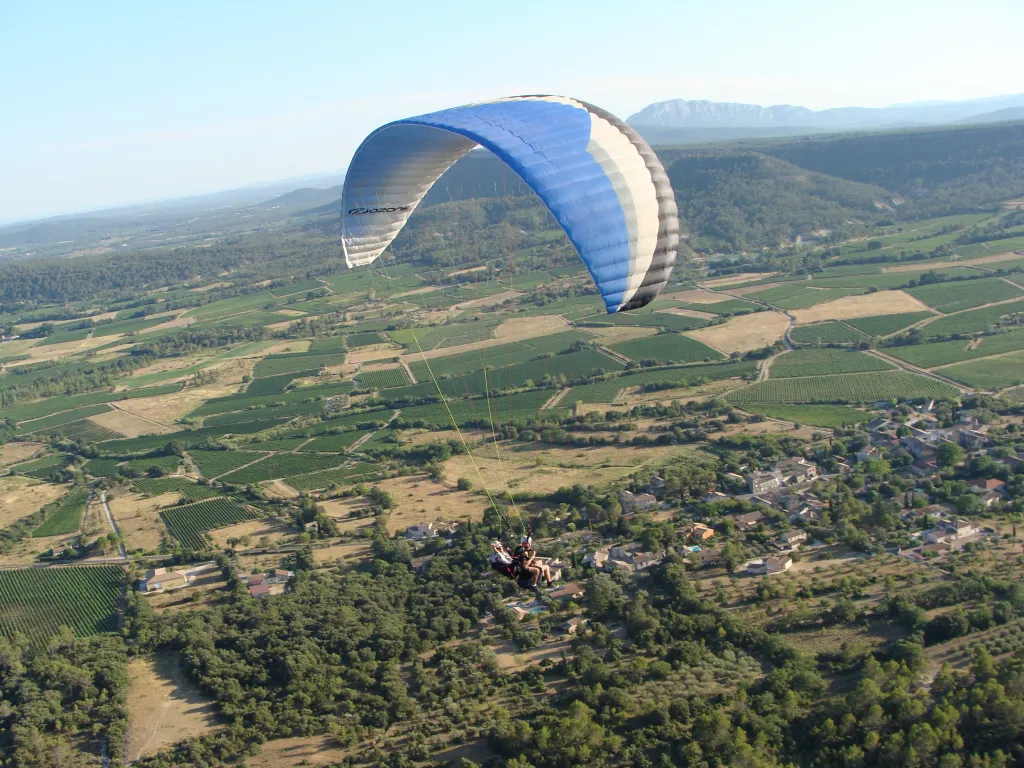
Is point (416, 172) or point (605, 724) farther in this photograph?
point (605, 724)

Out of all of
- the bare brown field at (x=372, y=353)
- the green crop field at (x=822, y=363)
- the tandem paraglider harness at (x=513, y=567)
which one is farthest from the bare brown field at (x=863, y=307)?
the tandem paraglider harness at (x=513, y=567)

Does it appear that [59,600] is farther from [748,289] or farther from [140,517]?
[748,289]

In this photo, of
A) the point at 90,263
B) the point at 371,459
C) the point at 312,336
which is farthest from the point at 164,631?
the point at 90,263

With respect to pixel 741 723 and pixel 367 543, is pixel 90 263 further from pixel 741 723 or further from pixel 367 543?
pixel 741 723

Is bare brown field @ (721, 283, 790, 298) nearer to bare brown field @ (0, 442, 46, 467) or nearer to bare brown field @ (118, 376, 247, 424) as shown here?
bare brown field @ (118, 376, 247, 424)

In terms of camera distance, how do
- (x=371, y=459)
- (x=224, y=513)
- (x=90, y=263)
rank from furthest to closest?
(x=90, y=263) → (x=371, y=459) → (x=224, y=513)

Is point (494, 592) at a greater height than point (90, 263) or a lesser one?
lesser
